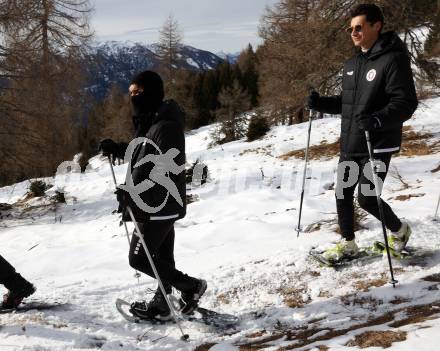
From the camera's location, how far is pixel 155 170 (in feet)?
11.7

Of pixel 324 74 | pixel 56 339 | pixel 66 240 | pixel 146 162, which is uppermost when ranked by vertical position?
pixel 324 74

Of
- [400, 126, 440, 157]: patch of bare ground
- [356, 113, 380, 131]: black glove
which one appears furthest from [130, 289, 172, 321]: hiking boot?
[400, 126, 440, 157]: patch of bare ground

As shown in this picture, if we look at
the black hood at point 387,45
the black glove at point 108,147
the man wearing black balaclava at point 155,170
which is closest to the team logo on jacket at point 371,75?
the black hood at point 387,45

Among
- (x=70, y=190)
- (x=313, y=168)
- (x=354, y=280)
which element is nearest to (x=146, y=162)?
(x=354, y=280)

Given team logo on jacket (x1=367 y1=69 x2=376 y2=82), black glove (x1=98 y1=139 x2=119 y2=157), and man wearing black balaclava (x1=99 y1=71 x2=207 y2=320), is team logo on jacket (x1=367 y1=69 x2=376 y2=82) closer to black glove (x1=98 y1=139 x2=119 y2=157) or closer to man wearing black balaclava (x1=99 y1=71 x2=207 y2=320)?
man wearing black balaclava (x1=99 y1=71 x2=207 y2=320)

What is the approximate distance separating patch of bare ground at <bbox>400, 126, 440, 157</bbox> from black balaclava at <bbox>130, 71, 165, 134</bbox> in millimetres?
10316

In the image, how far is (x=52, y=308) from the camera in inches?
175

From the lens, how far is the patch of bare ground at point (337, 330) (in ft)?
11.1

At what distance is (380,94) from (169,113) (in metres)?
2.02

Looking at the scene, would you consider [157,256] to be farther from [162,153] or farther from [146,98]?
[146,98]

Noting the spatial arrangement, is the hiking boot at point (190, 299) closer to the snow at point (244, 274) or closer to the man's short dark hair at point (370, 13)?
the snow at point (244, 274)

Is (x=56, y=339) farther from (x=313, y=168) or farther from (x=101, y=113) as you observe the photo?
(x=101, y=113)

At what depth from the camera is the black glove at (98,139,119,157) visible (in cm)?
A: 419

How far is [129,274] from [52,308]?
1.54 m
